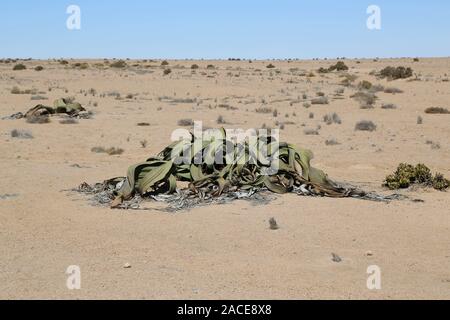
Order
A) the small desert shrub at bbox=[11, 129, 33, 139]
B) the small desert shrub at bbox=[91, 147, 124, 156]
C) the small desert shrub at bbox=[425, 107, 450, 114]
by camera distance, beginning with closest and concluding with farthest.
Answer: the small desert shrub at bbox=[91, 147, 124, 156] → the small desert shrub at bbox=[11, 129, 33, 139] → the small desert shrub at bbox=[425, 107, 450, 114]

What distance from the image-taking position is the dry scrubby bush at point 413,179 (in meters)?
8.98

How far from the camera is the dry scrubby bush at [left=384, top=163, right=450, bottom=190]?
8.98m

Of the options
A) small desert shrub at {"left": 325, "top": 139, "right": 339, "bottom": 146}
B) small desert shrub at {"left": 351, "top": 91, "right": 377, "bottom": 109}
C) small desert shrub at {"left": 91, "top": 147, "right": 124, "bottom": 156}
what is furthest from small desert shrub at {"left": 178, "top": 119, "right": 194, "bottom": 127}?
small desert shrub at {"left": 351, "top": 91, "right": 377, "bottom": 109}

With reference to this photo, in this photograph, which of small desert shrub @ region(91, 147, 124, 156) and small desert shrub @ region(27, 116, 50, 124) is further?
small desert shrub @ region(27, 116, 50, 124)

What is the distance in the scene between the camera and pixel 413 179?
9.15 meters

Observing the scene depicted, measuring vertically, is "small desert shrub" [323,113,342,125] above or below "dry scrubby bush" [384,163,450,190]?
above

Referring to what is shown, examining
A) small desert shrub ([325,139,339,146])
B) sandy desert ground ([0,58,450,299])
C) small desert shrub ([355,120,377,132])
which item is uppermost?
small desert shrub ([355,120,377,132])

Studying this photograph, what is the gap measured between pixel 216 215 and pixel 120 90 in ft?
82.0

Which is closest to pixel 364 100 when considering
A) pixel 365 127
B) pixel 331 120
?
pixel 331 120

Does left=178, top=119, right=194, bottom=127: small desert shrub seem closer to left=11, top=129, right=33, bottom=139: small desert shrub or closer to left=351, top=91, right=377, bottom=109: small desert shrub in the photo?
left=11, top=129, right=33, bottom=139: small desert shrub

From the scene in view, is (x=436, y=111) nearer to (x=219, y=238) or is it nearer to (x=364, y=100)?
(x=364, y=100)

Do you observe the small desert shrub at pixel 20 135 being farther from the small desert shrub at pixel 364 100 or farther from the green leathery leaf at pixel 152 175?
the small desert shrub at pixel 364 100

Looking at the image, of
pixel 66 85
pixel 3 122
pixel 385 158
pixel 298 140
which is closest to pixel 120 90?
pixel 66 85

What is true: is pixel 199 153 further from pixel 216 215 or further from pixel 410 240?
pixel 410 240
